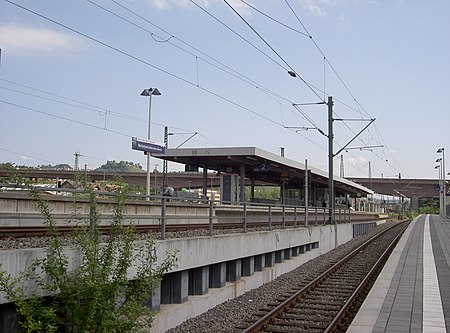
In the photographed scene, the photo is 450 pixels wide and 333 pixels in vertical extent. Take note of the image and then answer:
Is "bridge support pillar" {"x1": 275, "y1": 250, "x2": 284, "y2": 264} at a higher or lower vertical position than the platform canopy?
lower

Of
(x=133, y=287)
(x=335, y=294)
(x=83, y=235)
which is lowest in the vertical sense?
(x=335, y=294)

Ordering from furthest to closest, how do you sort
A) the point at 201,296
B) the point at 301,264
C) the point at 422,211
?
the point at 422,211, the point at 301,264, the point at 201,296

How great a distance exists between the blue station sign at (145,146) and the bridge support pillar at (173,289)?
20.1 m

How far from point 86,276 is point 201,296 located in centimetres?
568

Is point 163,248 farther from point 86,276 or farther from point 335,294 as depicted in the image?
point 335,294

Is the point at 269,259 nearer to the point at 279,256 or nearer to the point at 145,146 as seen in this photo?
the point at 279,256

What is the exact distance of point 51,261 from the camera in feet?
23.1

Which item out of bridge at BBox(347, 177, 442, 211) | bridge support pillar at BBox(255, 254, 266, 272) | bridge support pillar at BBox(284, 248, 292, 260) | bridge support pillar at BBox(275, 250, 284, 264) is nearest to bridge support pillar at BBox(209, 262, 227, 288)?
bridge support pillar at BBox(255, 254, 266, 272)

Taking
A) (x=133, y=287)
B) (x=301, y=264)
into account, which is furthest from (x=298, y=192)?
(x=133, y=287)

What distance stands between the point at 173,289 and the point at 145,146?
69.0 feet

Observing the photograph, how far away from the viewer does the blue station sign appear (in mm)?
31156

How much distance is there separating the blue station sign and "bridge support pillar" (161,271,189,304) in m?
20.1

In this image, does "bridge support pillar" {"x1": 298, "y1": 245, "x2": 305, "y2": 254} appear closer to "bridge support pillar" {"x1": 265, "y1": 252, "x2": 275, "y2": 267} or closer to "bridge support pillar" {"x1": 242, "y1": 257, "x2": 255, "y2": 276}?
"bridge support pillar" {"x1": 265, "y1": 252, "x2": 275, "y2": 267}

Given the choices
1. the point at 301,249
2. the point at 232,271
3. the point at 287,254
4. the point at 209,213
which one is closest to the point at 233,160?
the point at 301,249
